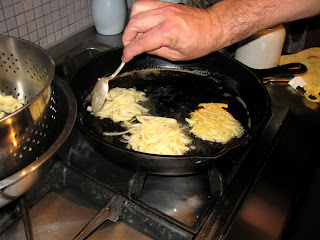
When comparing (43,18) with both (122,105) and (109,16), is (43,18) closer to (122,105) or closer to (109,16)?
(109,16)

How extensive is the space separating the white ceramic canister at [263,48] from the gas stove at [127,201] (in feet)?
1.92

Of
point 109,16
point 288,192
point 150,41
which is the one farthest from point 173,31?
point 109,16

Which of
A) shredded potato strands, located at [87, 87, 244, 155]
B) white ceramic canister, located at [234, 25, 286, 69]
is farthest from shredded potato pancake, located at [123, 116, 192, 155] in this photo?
white ceramic canister, located at [234, 25, 286, 69]

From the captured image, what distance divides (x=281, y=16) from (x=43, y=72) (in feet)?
2.78

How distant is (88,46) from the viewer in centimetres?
161

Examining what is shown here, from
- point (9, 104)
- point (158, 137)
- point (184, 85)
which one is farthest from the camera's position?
A: point (184, 85)

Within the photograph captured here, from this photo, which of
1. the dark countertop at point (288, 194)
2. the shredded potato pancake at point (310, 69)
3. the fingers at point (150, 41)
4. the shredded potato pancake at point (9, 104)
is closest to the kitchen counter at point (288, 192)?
the dark countertop at point (288, 194)

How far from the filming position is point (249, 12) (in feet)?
3.68

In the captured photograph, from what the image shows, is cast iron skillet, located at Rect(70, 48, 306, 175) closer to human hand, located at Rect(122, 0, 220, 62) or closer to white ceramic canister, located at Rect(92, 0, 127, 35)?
human hand, located at Rect(122, 0, 220, 62)

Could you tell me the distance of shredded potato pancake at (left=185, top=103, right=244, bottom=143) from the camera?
1.14 meters

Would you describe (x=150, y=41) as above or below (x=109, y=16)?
above

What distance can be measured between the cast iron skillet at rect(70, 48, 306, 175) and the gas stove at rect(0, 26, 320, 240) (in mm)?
101

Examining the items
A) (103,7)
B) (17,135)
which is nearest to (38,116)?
(17,135)

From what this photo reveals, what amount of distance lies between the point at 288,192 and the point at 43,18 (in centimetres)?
124
